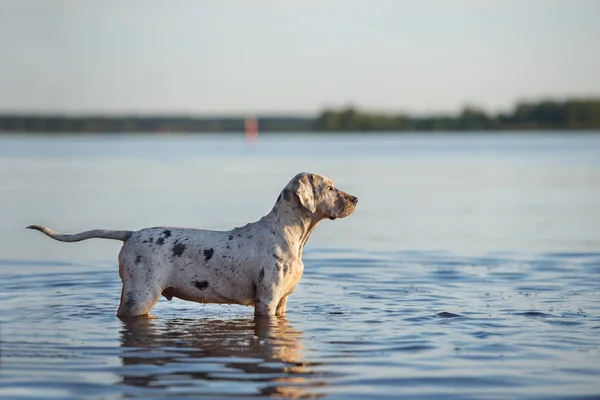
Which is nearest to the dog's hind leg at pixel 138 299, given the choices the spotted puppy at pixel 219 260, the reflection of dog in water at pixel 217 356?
the spotted puppy at pixel 219 260

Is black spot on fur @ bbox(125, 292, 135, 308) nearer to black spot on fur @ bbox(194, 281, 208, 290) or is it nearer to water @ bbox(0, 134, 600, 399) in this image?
water @ bbox(0, 134, 600, 399)

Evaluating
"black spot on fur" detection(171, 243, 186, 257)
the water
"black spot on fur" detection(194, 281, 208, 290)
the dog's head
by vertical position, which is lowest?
the water

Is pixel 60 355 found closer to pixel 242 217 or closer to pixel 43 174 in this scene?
pixel 242 217

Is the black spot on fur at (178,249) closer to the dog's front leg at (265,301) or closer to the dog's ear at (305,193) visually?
the dog's front leg at (265,301)

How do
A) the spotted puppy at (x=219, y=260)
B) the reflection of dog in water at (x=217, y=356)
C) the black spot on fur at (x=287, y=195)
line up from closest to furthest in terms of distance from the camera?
the reflection of dog in water at (x=217, y=356) → the spotted puppy at (x=219, y=260) → the black spot on fur at (x=287, y=195)

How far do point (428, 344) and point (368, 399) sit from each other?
230 centimetres

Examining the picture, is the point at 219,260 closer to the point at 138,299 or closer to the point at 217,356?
the point at 138,299

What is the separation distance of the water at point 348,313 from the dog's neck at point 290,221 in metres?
0.94

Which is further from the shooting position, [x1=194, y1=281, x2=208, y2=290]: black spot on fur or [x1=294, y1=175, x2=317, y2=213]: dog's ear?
[x1=294, y1=175, x2=317, y2=213]: dog's ear

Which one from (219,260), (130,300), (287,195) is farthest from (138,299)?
(287,195)

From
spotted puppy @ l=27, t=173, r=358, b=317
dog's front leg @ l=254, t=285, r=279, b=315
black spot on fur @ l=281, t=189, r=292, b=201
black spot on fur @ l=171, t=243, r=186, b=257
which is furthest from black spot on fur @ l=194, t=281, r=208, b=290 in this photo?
black spot on fur @ l=281, t=189, r=292, b=201

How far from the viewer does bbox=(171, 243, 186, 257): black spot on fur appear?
11.9 m

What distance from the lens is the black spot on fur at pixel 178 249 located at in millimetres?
11930

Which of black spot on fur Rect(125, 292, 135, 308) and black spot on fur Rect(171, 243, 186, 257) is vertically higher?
black spot on fur Rect(171, 243, 186, 257)
